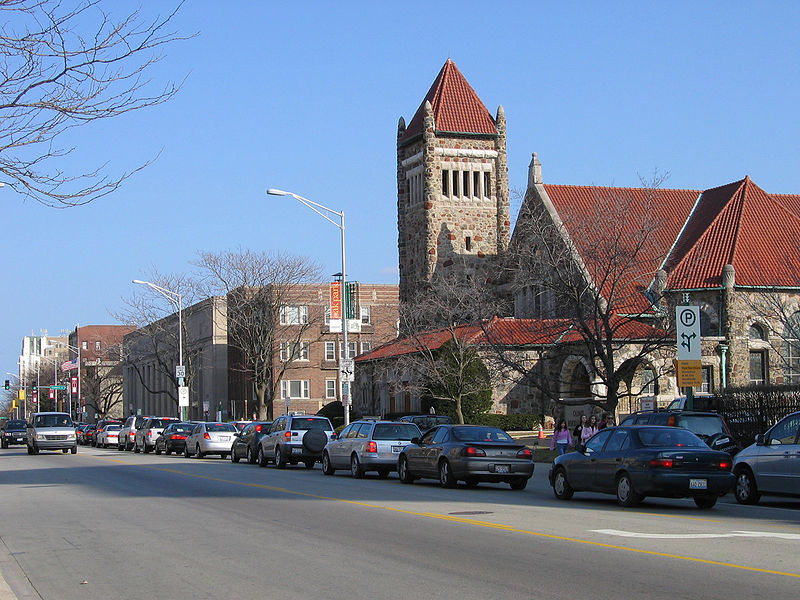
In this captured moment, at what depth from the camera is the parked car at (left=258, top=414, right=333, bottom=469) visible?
3136 centimetres

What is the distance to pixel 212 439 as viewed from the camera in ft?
130

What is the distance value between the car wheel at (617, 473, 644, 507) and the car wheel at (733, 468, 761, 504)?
8.21ft

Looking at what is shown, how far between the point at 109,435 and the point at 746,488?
4295cm

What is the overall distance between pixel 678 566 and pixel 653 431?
7.26 metres

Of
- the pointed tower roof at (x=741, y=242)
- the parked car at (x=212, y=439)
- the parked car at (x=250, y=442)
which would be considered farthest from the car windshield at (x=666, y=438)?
the pointed tower roof at (x=741, y=242)

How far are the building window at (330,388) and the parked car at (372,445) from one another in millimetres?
52603

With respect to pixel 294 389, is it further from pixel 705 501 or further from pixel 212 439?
pixel 705 501

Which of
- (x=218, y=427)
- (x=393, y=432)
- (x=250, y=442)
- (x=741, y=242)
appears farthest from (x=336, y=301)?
(x=741, y=242)

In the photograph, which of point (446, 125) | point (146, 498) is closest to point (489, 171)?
point (446, 125)

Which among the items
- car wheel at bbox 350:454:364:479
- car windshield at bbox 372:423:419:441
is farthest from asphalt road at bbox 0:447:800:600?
car windshield at bbox 372:423:419:441

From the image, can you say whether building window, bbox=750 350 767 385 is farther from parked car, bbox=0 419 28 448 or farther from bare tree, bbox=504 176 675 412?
parked car, bbox=0 419 28 448

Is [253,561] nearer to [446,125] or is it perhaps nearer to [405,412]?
[405,412]

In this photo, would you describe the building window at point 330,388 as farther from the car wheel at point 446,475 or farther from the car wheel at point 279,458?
the car wheel at point 446,475

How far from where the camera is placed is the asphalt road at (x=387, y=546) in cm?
1009
